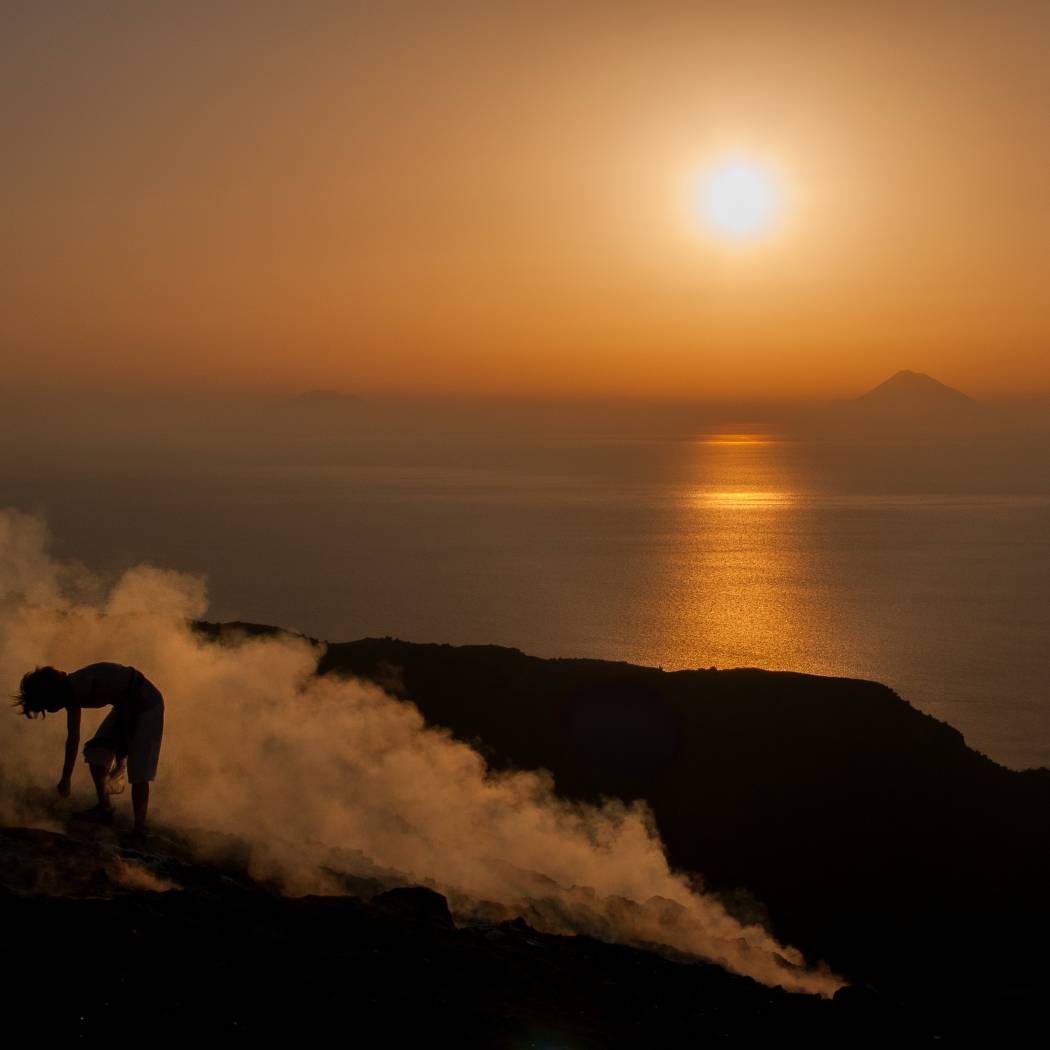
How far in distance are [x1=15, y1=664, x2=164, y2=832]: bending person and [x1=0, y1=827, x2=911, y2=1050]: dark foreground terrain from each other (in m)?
0.50

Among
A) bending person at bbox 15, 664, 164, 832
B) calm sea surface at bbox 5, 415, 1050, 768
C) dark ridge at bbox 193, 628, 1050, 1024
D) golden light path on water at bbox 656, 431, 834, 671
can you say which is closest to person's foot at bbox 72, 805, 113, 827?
bending person at bbox 15, 664, 164, 832

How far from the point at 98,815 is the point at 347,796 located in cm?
778

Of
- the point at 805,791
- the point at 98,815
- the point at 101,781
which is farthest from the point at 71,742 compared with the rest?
the point at 805,791

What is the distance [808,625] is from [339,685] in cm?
7157

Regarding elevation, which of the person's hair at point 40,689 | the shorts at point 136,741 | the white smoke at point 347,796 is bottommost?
the white smoke at point 347,796

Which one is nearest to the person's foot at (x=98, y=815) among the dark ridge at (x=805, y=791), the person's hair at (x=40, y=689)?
the person's hair at (x=40, y=689)

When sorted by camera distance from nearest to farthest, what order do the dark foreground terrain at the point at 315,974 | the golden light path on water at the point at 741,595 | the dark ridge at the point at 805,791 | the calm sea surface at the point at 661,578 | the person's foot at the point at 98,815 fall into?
the dark foreground terrain at the point at 315,974, the person's foot at the point at 98,815, the dark ridge at the point at 805,791, the calm sea surface at the point at 661,578, the golden light path on water at the point at 741,595

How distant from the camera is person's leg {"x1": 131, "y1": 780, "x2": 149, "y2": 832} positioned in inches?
463

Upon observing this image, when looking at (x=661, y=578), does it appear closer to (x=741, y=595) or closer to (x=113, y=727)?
(x=741, y=595)

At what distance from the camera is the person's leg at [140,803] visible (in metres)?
11.8

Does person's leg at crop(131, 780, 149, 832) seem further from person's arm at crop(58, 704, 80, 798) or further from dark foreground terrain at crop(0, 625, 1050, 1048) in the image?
person's arm at crop(58, 704, 80, 798)

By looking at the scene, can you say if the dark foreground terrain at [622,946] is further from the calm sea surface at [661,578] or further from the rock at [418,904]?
the calm sea surface at [661,578]

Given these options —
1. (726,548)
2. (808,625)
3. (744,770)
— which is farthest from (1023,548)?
(744,770)

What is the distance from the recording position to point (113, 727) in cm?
1162
